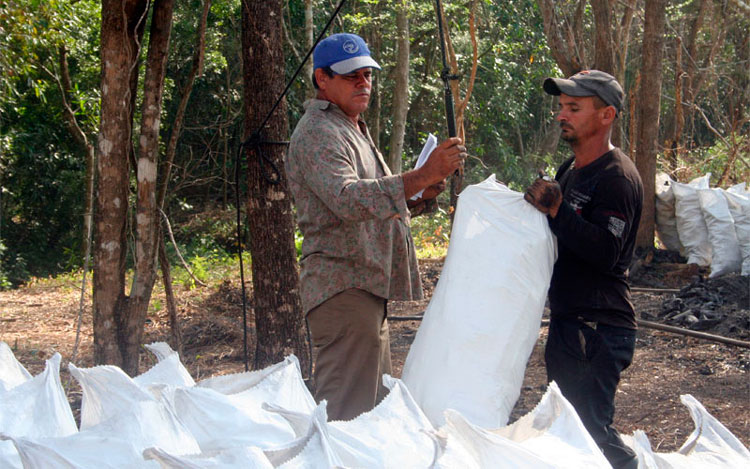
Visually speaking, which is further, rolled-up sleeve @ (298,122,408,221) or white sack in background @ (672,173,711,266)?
white sack in background @ (672,173,711,266)

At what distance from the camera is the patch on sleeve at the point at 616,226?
229cm

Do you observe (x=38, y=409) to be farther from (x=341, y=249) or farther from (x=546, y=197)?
(x=546, y=197)

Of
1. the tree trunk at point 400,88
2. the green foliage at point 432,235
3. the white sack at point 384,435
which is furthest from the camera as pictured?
the tree trunk at point 400,88

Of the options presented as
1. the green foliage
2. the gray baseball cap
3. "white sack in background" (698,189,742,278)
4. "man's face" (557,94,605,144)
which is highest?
the gray baseball cap

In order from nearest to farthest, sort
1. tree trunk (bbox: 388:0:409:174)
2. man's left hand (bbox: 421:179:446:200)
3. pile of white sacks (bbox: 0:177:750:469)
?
1. pile of white sacks (bbox: 0:177:750:469)
2. man's left hand (bbox: 421:179:446:200)
3. tree trunk (bbox: 388:0:409:174)

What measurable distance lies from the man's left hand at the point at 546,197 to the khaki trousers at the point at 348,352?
656mm

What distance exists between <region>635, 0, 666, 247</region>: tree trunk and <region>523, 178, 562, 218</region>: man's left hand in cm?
657

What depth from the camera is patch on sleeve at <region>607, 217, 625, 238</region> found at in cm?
229

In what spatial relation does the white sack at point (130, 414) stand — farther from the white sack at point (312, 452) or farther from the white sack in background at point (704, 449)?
the white sack in background at point (704, 449)

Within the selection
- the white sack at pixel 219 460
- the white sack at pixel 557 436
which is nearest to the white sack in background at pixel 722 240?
the white sack at pixel 557 436

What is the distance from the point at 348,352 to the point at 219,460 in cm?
107

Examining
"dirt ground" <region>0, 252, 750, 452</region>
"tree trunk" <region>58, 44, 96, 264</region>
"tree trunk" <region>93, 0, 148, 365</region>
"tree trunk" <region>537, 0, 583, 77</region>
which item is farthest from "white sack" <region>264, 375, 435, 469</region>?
"tree trunk" <region>537, 0, 583, 77</region>

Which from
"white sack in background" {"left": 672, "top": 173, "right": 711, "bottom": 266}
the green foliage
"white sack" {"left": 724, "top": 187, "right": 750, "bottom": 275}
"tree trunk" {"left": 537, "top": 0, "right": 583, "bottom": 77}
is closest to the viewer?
"tree trunk" {"left": 537, "top": 0, "right": 583, "bottom": 77}

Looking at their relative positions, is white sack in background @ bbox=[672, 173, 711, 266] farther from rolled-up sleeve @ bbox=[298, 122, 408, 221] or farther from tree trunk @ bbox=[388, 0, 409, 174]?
rolled-up sleeve @ bbox=[298, 122, 408, 221]
